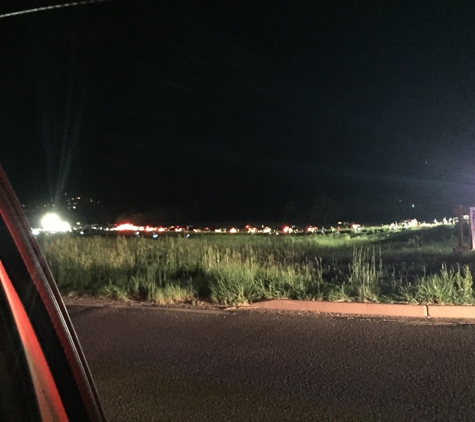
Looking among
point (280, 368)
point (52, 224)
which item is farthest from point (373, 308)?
point (52, 224)

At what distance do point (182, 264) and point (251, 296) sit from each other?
14.3ft

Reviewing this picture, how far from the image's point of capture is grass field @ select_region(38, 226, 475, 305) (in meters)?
10.0

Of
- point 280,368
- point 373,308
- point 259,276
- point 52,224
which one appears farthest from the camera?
point 52,224

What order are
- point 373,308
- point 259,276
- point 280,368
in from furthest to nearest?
point 259,276 → point 373,308 → point 280,368

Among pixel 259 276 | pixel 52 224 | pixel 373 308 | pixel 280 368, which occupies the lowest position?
pixel 280 368

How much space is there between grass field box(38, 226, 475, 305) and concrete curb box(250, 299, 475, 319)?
387 millimetres

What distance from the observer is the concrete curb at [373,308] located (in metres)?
8.78

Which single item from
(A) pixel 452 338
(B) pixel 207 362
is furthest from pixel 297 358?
(A) pixel 452 338

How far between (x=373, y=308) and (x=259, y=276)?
301 centimetres

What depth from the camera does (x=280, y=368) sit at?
653 cm

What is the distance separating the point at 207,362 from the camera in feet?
22.5

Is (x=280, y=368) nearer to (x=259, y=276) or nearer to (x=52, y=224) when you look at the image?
(x=259, y=276)

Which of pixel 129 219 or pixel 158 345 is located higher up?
pixel 129 219

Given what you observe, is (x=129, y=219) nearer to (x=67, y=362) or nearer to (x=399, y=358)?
(x=399, y=358)
